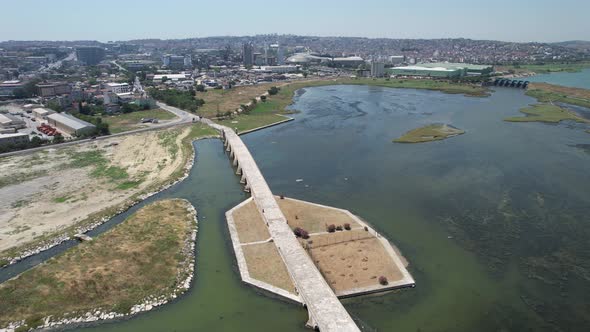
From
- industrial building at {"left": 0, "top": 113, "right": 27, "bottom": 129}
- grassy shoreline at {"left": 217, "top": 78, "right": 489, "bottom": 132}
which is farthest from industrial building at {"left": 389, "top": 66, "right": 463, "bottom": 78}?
industrial building at {"left": 0, "top": 113, "right": 27, "bottom": 129}

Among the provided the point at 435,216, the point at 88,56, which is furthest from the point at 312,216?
the point at 88,56

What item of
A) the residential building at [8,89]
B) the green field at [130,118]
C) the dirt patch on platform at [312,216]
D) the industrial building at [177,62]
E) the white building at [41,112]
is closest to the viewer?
the dirt patch on platform at [312,216]

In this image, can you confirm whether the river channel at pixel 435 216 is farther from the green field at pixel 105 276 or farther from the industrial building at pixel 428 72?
the industrial building at pixel 428 72

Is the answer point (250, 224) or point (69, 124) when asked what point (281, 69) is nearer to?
point (69, 124)

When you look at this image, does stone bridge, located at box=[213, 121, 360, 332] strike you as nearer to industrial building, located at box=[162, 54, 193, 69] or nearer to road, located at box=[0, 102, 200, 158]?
road, located at box=[0, 102, 200, 158]

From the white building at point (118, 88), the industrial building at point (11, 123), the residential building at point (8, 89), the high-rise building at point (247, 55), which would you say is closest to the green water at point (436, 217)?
the industrial building at point (11, 123)

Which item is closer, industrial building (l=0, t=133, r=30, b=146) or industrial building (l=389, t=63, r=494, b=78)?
industrial building (l=0, t=133, r=30, b=146)
